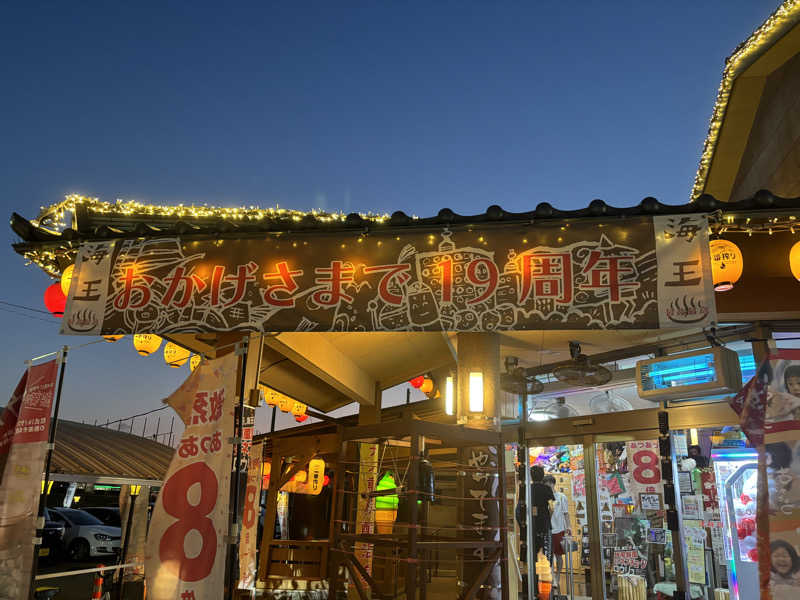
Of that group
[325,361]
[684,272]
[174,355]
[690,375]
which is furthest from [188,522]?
[690,375]

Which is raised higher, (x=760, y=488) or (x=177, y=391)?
(x=177, y=391)

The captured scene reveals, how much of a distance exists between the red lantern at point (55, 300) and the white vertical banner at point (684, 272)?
249 inches

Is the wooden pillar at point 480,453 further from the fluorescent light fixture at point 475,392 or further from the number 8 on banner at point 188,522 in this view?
the number 8 on banner at point 188,522

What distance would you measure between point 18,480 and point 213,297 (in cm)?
261

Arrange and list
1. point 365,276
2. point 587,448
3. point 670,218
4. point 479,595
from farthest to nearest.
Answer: point 587,448 < point 479,595 < point 365,276 < point 670,218

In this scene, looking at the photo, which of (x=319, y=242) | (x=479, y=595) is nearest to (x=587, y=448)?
(x=479, y=595)

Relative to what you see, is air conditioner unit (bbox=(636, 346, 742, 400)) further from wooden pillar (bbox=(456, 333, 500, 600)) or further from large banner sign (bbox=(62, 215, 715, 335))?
large banner sign (bbox=(62, 215, 715, 335))

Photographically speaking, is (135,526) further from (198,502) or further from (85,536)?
(85,536)

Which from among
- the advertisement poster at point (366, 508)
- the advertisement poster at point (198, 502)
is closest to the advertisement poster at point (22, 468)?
the advertisement poster at point (198, 502)

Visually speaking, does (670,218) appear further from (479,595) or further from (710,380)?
(479,595)

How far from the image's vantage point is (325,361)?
31.9 feet

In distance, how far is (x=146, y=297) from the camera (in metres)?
5.51

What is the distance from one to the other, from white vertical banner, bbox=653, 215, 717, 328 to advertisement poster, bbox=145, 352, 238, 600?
3724 mm

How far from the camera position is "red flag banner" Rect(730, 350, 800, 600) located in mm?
3793
